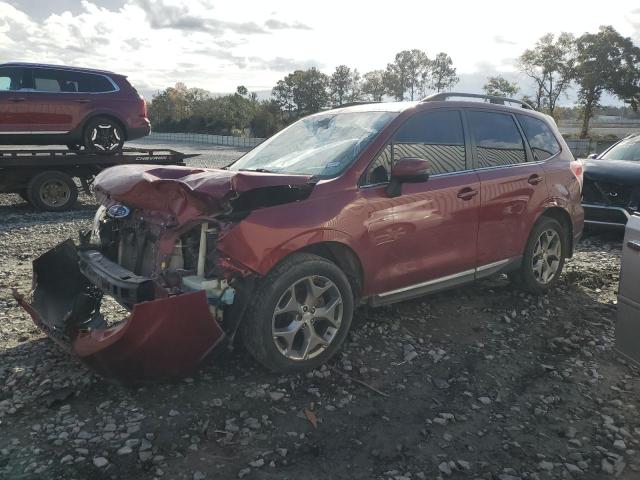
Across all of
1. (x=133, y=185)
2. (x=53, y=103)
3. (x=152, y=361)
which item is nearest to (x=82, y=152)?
(x=53, y=103)

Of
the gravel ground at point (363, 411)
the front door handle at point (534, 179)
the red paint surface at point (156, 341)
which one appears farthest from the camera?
the front door handle at point (534, 179)

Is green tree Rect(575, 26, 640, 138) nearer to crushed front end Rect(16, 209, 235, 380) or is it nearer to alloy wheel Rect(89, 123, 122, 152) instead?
alloy wheel Rect(89, 123, 122, 152)

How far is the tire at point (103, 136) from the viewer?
1102 centimetres

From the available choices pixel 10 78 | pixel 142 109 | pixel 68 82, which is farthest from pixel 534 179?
pixel 10 78

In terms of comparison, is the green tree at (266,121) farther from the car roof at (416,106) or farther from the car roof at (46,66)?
the car roof at (416,106)

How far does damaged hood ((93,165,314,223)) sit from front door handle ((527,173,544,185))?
2.50 m

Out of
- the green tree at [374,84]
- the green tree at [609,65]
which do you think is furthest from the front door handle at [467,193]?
the green tree at [374,84]

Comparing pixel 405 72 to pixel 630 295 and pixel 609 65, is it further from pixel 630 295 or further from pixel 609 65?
pixel 630 295

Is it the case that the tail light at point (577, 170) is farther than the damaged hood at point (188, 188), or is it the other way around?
the tail light at point (577, 170)

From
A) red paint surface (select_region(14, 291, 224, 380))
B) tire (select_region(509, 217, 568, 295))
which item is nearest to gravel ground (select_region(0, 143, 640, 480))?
red paint surface (select_region(14, 291, 224, 380))

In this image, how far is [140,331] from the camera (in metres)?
3.03

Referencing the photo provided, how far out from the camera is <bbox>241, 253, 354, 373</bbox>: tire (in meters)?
3.46

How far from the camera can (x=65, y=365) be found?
386 cm

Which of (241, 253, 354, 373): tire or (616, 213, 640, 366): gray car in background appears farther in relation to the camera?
(241, 253, 354, 373): tire
